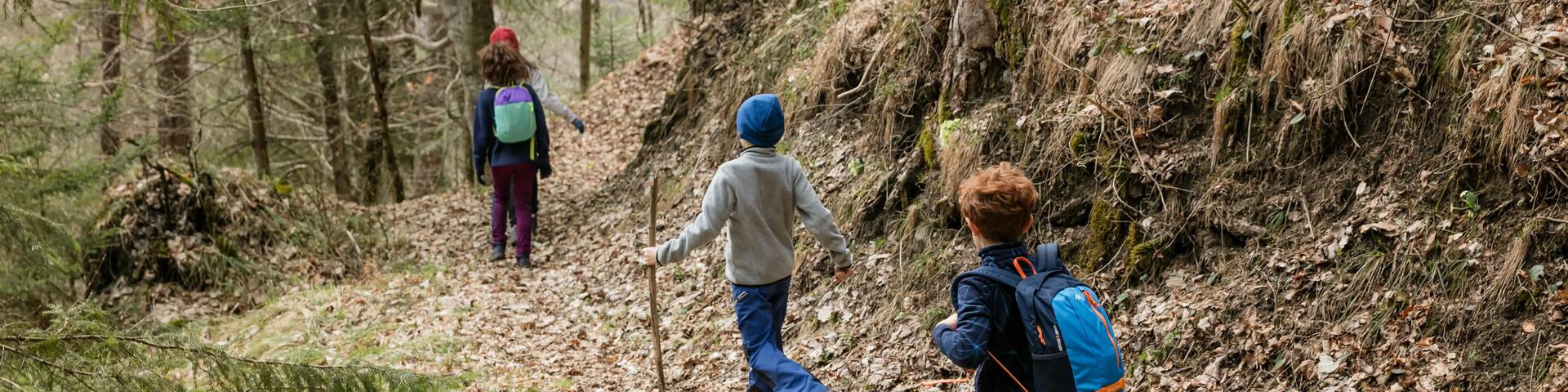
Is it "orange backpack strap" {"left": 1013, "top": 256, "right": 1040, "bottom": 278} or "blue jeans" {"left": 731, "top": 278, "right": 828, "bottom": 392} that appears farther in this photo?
"blue jeans" {"left": 731, "top": 278, "right": 828, "bottom": 392}

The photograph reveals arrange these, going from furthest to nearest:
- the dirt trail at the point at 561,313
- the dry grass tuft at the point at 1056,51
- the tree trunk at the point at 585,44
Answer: the tree trunk at the point at 585,44 < the dirt trail at the point at 561,313 < the dry grass tuft at the point at 1056,51

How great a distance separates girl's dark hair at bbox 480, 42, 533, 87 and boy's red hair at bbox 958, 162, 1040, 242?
592 centimetres

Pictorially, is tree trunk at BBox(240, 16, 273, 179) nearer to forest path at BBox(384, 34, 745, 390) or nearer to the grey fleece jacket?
forest path at BBox(384, 34, 745, 390)

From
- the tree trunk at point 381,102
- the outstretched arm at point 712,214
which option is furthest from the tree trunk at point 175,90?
the outstretched arm at point 712,214

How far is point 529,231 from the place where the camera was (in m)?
8.64

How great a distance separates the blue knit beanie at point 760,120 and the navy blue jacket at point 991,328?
145 centimetres

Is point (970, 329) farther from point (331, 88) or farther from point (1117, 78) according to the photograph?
point (331, 88)

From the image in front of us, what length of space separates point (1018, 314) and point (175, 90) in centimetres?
1437

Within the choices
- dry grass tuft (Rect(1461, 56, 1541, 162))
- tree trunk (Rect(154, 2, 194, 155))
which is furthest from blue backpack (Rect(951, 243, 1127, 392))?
tree trunk (Rect(154, 2, 194, 155))

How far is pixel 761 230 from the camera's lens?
443 centimetres

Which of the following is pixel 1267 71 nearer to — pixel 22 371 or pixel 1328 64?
pixel 1328 64

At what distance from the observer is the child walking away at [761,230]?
4340mm

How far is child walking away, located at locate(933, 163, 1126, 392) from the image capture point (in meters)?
2.84

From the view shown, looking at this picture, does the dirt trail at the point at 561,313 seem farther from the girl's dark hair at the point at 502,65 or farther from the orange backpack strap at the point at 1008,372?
the orange backpack strap at the point at 1008,372
